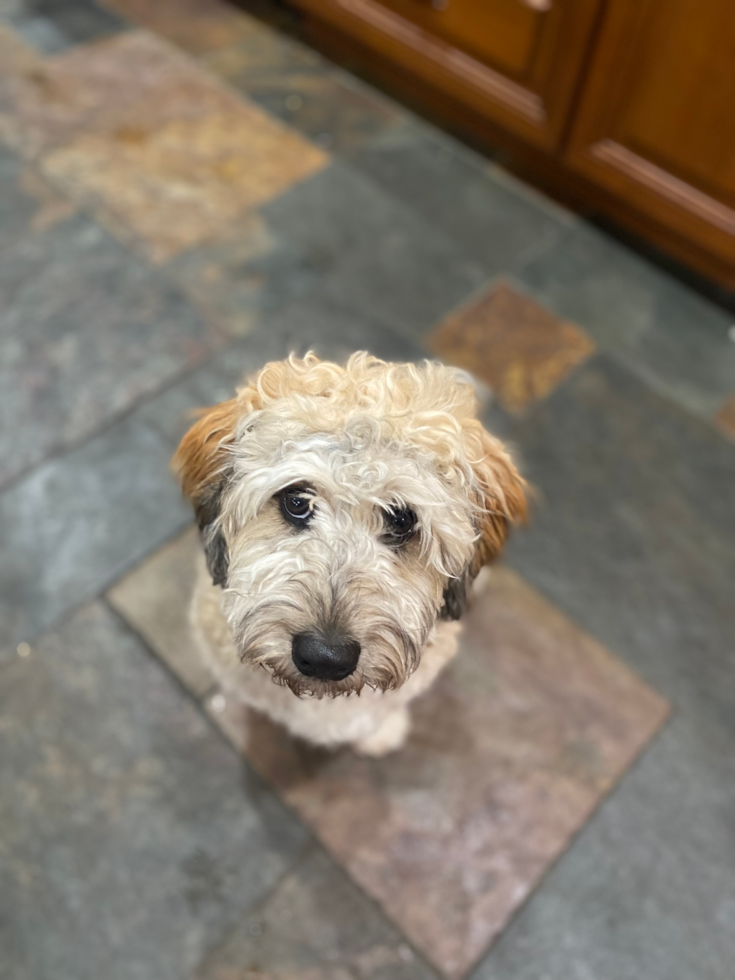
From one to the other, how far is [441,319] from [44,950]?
2.43 metres

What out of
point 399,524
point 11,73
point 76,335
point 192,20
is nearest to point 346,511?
point 399,524

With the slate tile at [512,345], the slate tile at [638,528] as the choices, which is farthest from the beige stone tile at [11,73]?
the slate tile at [638,528]

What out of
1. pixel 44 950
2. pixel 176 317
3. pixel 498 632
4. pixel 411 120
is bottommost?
pixel 44 950

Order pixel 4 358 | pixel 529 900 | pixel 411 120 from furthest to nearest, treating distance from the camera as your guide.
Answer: pixel 411 120 → pixel 4 358 → pixel 529 900

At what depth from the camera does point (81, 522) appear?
2316mm

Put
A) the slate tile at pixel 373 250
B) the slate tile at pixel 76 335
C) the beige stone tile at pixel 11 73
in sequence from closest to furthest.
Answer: the slate tile at pixel 76 335
the slate tile at pixel 373 250
the beige stone tile at pixel 11 73

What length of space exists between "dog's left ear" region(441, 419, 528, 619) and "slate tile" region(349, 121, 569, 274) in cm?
187

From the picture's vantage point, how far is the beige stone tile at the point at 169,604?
210 centimetres

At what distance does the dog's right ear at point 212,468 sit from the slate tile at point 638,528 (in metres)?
1.25

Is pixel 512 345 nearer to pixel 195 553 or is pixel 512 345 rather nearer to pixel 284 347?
pixel 284 347

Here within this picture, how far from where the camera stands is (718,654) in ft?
7.37

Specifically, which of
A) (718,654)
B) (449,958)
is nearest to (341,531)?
(449,958)

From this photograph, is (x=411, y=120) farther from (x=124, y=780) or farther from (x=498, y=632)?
(x=124, y=780)

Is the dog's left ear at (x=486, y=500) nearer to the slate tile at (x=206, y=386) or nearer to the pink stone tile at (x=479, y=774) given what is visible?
the pink stone tile at (x=479, y=774)
